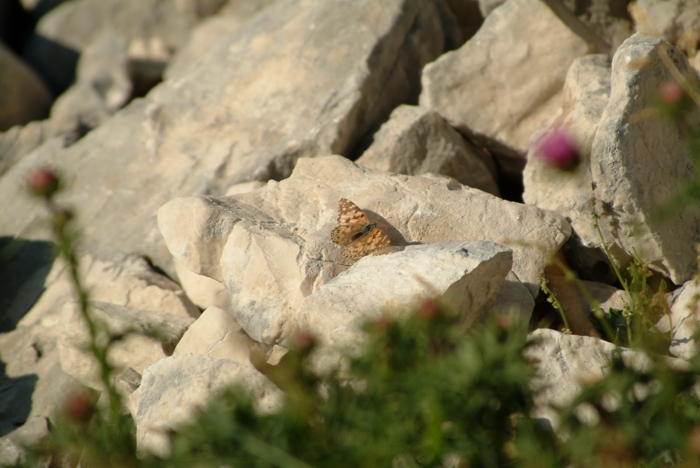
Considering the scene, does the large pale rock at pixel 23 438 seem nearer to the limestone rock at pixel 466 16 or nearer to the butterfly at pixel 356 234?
the butterfly at pixel 356 234

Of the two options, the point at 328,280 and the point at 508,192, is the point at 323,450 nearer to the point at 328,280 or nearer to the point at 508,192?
the point at 328,280

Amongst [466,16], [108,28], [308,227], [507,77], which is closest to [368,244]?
[308,227]

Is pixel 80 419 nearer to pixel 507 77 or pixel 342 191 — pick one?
pixel 342 191

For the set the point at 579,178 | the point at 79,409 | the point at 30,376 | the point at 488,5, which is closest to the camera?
the point at 79,409

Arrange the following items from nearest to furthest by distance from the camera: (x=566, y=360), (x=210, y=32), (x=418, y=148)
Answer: (x=566, y=360) < (x=418, y=148) < (x=210, y=32)

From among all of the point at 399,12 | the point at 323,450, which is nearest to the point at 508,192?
the point at 399,12

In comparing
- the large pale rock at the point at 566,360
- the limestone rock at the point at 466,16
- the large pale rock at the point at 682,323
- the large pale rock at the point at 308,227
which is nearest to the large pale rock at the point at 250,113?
the limestone rock at the point at 466,16
